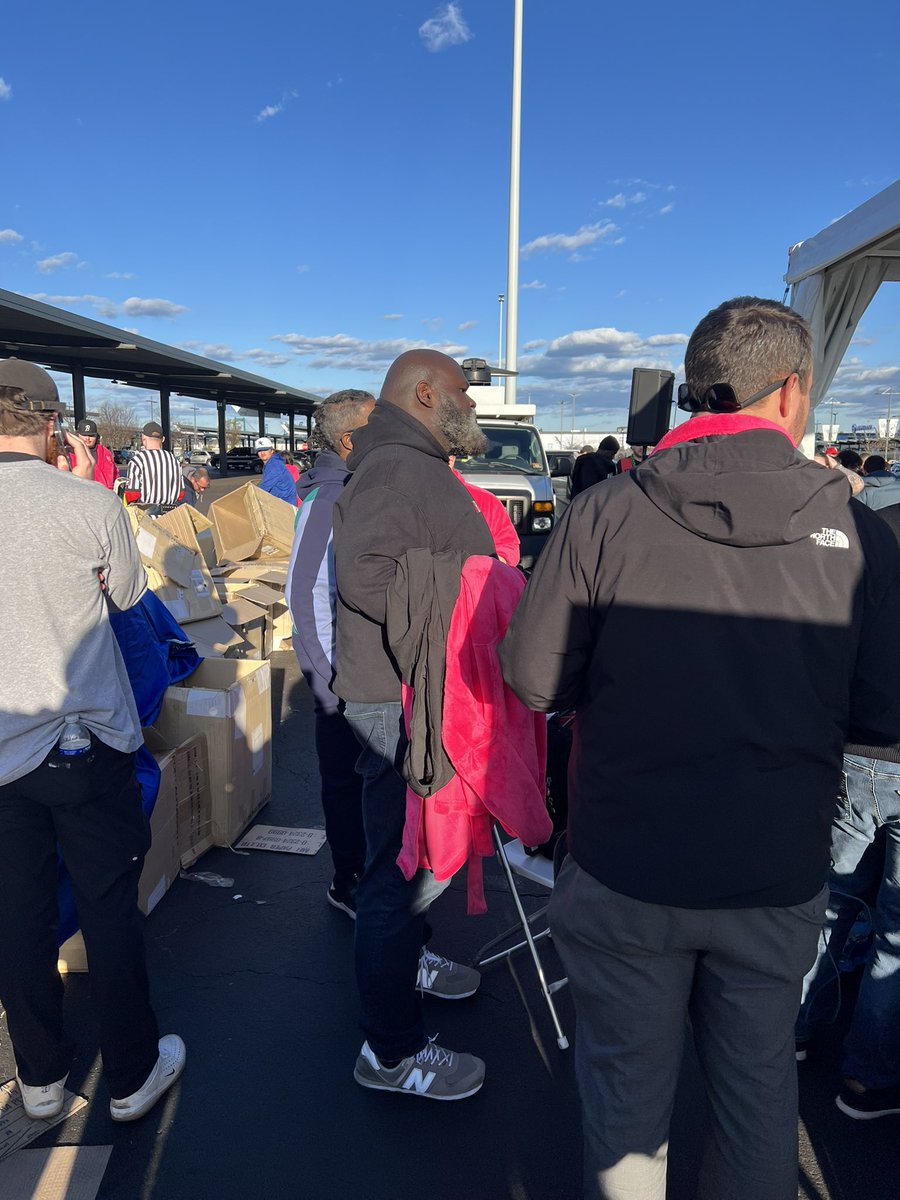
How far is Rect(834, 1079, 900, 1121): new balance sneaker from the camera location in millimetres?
2291

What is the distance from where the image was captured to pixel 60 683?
1.96 meters

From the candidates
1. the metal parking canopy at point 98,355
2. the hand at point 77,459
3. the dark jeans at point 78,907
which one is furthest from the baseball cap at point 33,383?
the metal parking canopy at point 98,355

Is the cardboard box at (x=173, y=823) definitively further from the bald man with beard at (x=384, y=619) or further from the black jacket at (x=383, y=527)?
the black jacket at (x=383, y=527)

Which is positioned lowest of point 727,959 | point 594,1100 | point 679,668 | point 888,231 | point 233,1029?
point 233,1029

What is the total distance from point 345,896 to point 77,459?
2034 mm

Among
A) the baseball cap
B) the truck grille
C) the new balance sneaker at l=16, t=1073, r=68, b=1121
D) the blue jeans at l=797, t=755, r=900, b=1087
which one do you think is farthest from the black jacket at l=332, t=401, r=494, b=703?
the truck grille

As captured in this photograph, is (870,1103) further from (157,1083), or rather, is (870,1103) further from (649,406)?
(649,406)

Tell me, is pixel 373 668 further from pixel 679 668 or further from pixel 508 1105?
pixel 508 1105

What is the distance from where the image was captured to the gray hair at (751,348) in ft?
4.60

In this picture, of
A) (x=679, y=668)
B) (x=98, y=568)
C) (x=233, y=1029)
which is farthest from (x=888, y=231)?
(x=233, y=1029)

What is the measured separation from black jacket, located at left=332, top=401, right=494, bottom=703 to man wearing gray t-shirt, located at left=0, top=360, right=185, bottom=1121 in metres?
0.62

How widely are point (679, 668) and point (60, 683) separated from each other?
60.0 inches

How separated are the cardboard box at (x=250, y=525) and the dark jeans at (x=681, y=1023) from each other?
620 cm

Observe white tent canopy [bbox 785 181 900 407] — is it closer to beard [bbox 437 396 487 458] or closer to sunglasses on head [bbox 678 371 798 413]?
beard [bbox 437 396 487 458]
